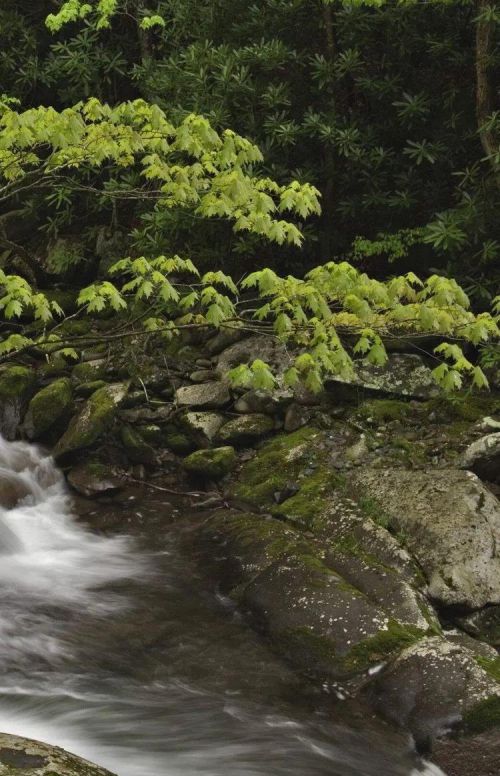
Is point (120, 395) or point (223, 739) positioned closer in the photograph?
point (223, 739)

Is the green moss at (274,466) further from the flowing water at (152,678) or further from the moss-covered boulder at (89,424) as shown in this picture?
the moss-covered boulder at (89,424)

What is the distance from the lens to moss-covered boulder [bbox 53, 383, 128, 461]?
8461 mm

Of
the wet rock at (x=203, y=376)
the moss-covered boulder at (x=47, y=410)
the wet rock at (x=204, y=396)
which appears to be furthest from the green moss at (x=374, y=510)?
the moss-covered boulder at (x=47, y=410)

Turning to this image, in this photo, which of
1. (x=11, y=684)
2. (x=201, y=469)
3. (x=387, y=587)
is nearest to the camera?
(x=11, y=684)

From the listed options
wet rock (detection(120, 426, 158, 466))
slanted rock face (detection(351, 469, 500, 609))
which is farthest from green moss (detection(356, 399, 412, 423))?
wet rock (detection(120, 426, 158, 466))

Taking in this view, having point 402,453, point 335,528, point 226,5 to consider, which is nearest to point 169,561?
point 335,528

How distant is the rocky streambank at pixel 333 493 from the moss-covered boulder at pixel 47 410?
0.02 m

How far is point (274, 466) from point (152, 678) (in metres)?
3.13

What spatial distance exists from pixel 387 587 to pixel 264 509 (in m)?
1.90

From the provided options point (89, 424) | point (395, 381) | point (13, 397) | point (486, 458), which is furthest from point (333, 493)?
point (13, 397)

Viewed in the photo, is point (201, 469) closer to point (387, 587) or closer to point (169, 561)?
point (169, 561)

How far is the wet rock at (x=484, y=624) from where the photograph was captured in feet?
17.9

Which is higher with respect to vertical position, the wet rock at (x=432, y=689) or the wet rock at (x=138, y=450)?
the wet rock at (x=138, y=450)

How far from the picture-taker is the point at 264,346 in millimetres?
9297
